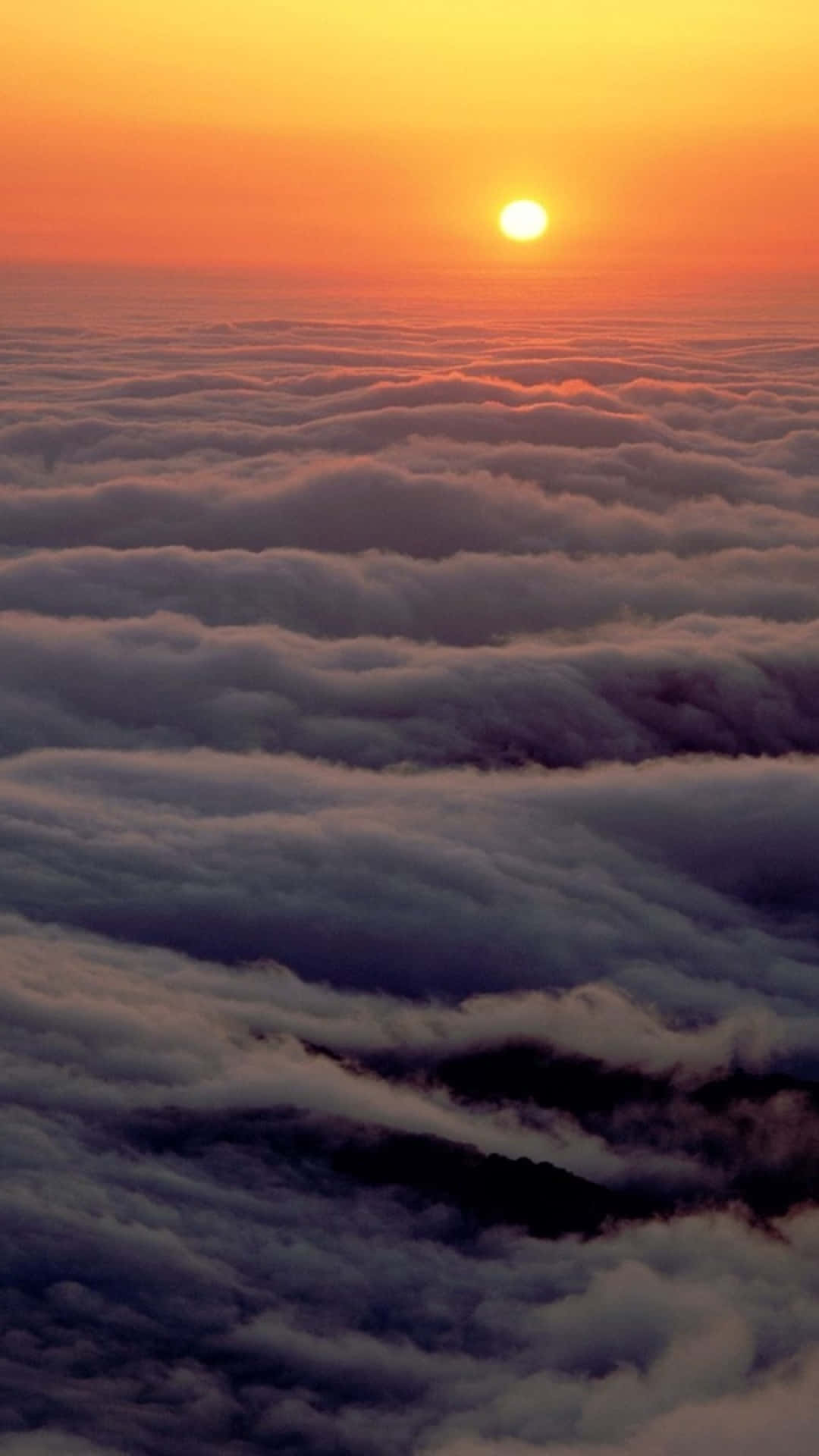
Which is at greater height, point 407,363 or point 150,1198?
point 407,363

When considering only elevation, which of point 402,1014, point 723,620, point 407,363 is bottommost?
point 402,1014

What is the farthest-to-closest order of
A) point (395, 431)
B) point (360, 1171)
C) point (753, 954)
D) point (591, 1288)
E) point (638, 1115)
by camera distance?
point (395, 431)
point (753, 954)
point (638, 1115)
point (360, 1171)
point (591, 1288)

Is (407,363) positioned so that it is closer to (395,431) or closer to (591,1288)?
(395,431)

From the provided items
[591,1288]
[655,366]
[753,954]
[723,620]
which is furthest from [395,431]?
[591,1288]

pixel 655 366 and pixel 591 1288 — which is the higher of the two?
pixel 655 366

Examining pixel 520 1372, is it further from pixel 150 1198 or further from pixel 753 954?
pixel 753 954

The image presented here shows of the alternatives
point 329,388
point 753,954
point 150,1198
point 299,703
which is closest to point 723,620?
point 299,703

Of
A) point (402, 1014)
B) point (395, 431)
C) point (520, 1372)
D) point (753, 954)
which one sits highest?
point (395, 431)

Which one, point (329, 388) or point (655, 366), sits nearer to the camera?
point (329, 388)

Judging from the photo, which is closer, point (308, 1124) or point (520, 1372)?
point (520, 1372)

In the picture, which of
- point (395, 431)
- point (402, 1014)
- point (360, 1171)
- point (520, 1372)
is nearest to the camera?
point (520, 1372)
